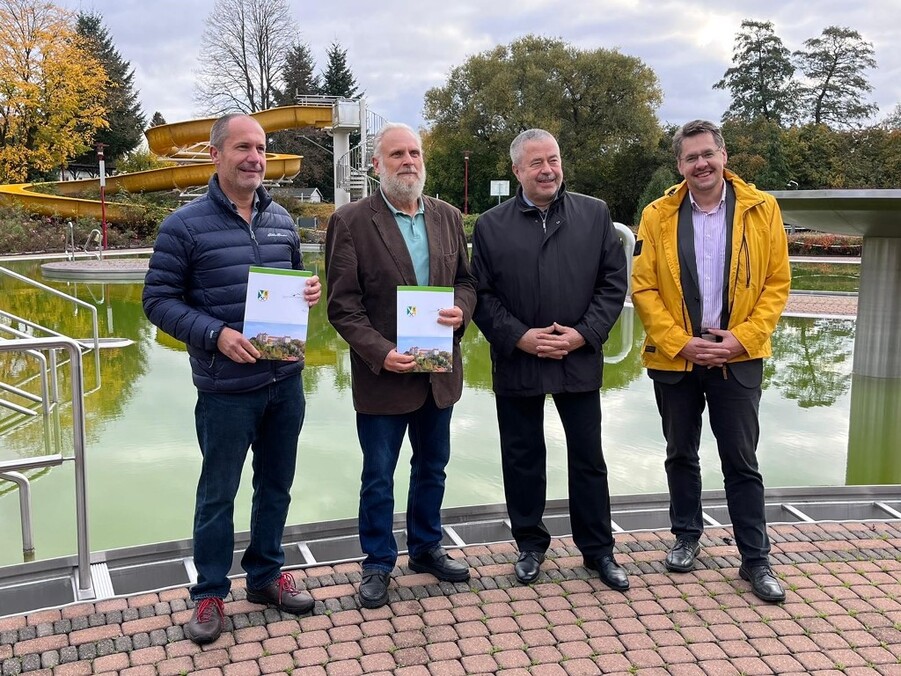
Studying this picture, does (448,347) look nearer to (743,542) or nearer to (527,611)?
(527,611)

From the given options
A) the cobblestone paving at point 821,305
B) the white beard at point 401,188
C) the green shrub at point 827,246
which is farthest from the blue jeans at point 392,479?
the green shrub at point 827,246

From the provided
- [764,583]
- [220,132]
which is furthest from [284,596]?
[764,583]

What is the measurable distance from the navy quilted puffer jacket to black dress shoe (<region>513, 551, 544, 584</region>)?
133cm

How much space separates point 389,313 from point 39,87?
3317 cm

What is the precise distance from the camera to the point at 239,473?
3.08 meters

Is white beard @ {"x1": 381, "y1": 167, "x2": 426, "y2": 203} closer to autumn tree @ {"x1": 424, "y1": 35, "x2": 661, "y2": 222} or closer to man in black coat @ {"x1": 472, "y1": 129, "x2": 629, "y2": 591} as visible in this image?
man in black coat @ {"x1": 472, "y1": 129, "x2": 629, "y2": 591}

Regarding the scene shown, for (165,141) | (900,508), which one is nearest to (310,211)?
(165,141)

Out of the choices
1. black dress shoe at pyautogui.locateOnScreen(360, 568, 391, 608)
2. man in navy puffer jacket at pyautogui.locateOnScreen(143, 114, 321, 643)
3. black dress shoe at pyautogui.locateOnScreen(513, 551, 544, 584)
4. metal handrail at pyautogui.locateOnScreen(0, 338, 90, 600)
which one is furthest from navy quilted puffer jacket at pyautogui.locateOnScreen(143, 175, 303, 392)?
black dress shoe at pyautogui.locateOnScreen(513, 551, 544, 584)

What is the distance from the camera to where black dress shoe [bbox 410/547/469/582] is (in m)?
3.42

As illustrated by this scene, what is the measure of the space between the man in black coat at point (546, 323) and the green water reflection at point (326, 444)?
122cm

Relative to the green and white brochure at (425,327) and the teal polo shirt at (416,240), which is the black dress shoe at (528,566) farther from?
the teal polo shirt at (416,240)

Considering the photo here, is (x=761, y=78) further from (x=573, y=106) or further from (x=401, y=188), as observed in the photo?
(x=401, y=188)

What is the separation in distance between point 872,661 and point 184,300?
279 cm

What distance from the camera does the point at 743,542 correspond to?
3480 millimetres
